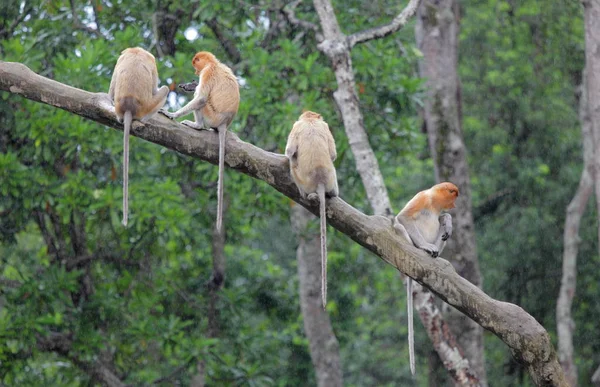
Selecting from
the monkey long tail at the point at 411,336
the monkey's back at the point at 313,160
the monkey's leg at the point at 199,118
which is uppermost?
the monkey's leg at the point at 199,118

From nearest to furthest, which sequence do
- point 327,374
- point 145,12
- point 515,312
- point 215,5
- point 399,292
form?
point 515,312
point 215,5
point 145,12
point 327,374
point 399,292

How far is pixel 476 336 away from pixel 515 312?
502cm

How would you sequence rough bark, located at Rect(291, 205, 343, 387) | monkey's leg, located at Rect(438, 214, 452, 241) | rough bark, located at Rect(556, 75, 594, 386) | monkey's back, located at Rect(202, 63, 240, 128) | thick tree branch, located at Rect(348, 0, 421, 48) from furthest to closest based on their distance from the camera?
1. rough bark, located at Rect(291, 205, 343, 387)
2. rough bark, located at Rect(556, 75, 594, 386)
3. thick tree branch, located at Rect(348, 0, 421, 48)
4. monkey's leg, located at Rect(438, 214, 452, 241)
5. monkey's back, located at Rect(202, 63, 240, 128)

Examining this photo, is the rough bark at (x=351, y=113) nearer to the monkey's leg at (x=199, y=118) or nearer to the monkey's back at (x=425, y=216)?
the monkey's back at (x=425, y=216)

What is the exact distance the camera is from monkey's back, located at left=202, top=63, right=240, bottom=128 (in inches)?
225

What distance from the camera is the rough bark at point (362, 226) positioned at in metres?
5.11

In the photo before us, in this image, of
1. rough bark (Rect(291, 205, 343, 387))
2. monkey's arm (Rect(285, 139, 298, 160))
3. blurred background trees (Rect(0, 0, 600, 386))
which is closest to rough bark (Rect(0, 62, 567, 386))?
monkey's arm (Rect(285, 139, 298, 160))

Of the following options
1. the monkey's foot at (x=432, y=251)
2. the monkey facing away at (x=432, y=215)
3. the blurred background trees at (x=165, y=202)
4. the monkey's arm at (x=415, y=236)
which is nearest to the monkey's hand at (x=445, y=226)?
the monkey facing away at (x=432, y=215)

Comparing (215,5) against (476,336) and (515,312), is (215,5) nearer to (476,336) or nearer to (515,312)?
(476,336)

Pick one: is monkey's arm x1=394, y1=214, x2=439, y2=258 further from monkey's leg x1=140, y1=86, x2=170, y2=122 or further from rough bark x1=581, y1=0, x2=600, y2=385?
rough bark x1=581, y1=0, x2=600, y2=385

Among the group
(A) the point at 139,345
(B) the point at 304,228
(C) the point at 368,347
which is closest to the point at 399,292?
(C) the point at 368,347

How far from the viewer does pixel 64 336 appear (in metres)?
9.95

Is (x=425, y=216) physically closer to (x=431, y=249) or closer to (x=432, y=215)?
(x=432, y=215)

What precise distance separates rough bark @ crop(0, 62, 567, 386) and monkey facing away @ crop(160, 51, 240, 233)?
10 cm
